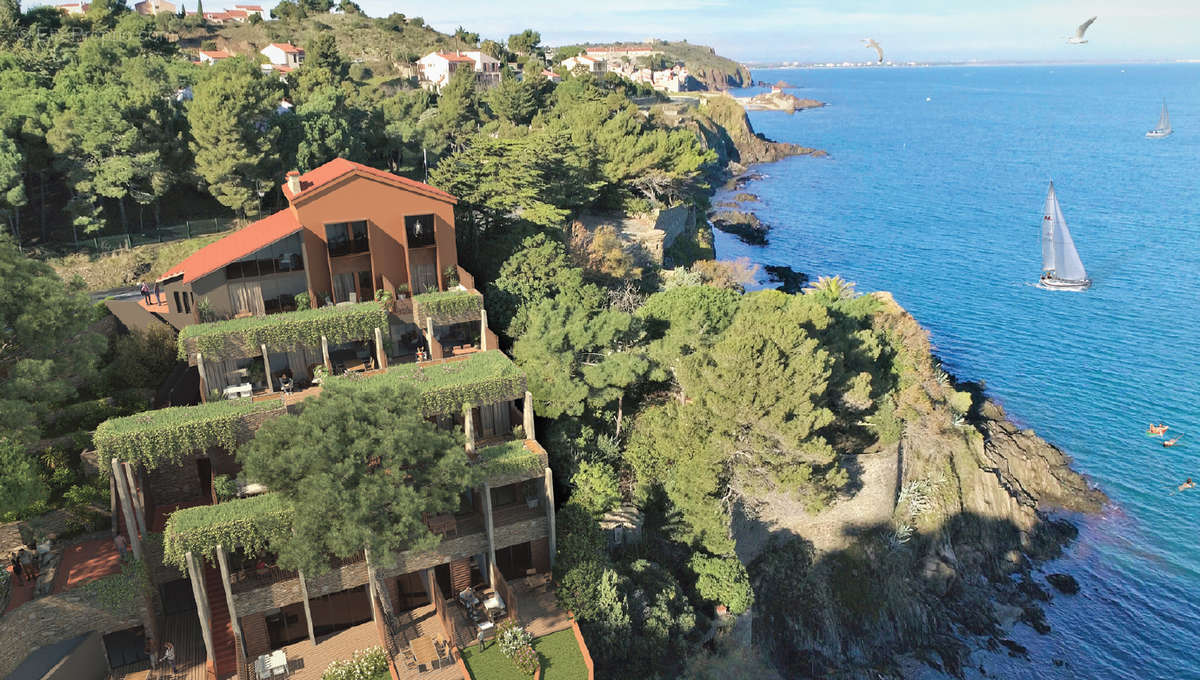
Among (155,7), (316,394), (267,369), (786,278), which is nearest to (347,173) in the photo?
(267,369)

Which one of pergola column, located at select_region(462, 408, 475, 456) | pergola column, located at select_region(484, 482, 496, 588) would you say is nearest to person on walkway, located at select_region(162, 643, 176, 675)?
pergola column, located at select_region(484, 482, 496, 588)

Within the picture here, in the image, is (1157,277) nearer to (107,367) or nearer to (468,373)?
(468,373)

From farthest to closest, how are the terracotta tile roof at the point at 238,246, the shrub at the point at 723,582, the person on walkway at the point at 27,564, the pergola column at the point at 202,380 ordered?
the terracotta tile roof at the point at 238,246
the shrub at the point at 723,582
the pergola column at the point at 202,380
the person on walkway at the point at 27,564

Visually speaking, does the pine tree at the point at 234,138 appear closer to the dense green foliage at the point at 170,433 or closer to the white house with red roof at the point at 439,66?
the dense green foliage at the point at 170,433

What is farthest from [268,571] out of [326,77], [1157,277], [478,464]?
[1157,277]

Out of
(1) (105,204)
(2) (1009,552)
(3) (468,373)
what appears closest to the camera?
(3) (468,373)

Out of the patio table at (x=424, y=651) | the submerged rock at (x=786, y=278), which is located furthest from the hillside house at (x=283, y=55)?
the patio table at (x=424, y=651)

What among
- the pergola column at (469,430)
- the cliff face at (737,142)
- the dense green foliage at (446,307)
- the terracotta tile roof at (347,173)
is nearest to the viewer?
the pergola column at (469,430)
